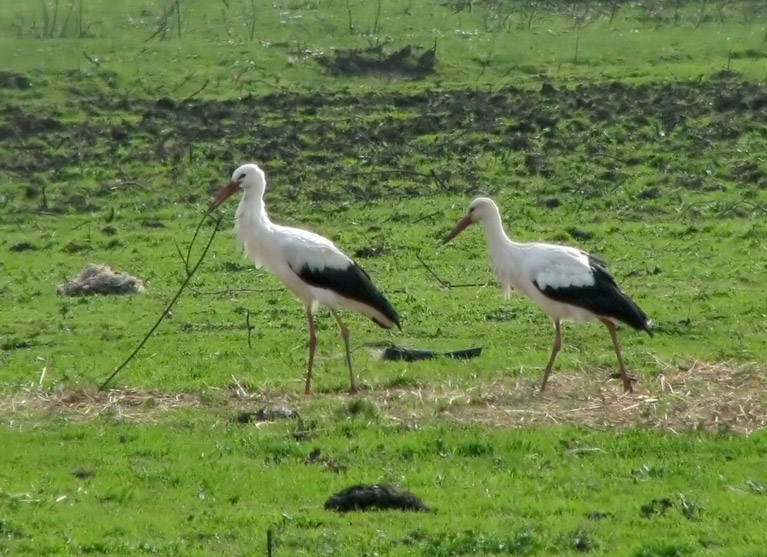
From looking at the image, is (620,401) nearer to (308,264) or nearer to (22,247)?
(308,264)

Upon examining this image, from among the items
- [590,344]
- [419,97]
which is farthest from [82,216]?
[590,344]

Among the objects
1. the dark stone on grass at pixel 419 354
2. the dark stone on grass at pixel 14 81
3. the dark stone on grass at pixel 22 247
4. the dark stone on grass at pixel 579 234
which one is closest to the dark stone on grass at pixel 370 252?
the dark stone on grass at pixel 579 234

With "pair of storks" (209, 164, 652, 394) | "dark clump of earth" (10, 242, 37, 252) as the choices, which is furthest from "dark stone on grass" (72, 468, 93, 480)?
"dark clump of earth" (10, 242, 37, 252)

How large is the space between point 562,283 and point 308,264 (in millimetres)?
2007

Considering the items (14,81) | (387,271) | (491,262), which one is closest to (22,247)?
(387,271)

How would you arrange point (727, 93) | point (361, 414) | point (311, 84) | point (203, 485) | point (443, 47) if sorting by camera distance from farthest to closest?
point (443, 47), point (311, 84), point (727, 93), point (361, 414), point (203, 485)

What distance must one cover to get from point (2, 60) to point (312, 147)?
7639mm

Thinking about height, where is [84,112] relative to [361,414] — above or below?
below

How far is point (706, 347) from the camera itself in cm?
1308

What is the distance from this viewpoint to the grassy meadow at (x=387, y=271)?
8641mm

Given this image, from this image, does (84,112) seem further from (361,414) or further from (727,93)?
(361,414)

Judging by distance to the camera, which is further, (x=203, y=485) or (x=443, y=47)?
(x=443, y=47)

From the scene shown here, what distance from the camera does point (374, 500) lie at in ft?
27.4

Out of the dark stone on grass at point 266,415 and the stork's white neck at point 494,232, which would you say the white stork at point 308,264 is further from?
the dark stone on grass at point 266,415
